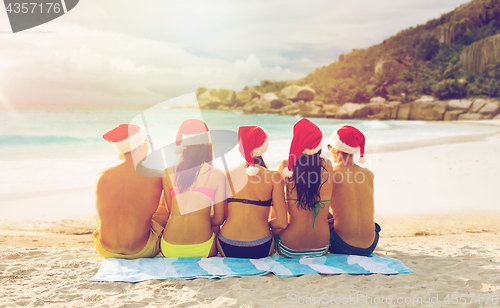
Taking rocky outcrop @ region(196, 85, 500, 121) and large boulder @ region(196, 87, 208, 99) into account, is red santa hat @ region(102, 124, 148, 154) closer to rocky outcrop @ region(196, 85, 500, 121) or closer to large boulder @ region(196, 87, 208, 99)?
rocky outcrop @ region(196, 85, 500, 121)

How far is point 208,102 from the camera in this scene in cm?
5134

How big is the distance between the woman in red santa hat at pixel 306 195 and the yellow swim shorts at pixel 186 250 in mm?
691

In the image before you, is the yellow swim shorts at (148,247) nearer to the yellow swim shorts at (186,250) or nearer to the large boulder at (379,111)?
the yellow swim shorts at (186,250)

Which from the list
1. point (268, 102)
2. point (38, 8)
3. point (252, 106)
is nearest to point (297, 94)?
point (268, 102)

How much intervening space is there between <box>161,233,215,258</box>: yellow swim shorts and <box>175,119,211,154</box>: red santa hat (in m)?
0.88

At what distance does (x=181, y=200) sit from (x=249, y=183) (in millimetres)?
624

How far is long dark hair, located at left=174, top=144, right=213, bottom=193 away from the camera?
8.82ft

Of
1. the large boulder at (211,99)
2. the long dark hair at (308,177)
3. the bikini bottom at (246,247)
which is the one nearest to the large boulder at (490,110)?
the long dark hair at (308,177)

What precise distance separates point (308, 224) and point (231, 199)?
0.75 metres

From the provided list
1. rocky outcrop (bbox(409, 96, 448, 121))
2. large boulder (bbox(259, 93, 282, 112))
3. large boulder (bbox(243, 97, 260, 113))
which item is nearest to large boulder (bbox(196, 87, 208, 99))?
large boulder (bbox(243, 97, 260, 113))

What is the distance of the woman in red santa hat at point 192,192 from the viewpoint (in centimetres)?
270

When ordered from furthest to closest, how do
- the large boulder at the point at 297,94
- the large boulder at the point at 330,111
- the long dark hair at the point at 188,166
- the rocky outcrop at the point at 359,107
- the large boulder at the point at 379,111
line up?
the large boulder at the point at 297,94 → the large boulder at the point at 330,111 → the large boulder at the point at 379,111 → the rocky outcrop at the point at 359,107 → the long dark hair at the point at 188,166

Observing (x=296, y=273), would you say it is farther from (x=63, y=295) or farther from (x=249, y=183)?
(x=63, y=295)

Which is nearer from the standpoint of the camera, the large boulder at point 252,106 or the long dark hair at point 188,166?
the long dark hair at point 188,166
